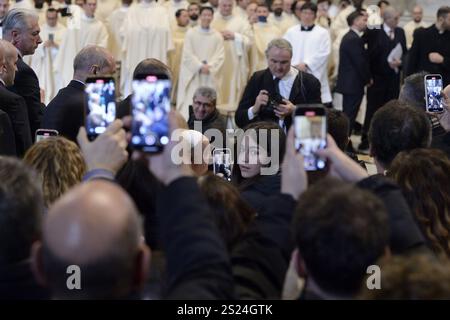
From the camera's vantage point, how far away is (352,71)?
12.2 m

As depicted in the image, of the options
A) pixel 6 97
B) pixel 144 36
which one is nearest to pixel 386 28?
pixel 144 36

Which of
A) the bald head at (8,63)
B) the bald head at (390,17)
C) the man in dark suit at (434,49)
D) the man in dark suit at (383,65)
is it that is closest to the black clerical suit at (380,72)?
the man in dark suit at (383,65)

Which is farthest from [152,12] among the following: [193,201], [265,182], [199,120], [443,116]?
[193,201]

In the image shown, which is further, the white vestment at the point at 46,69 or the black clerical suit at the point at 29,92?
the white vestment at the point at 46,69

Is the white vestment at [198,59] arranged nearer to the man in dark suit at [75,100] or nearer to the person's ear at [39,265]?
the man in dark suit at [75,100]

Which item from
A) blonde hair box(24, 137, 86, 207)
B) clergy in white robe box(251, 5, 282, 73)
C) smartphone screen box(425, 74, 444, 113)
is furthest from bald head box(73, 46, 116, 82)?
clergy in white robe box(251, 5, 282, 73)

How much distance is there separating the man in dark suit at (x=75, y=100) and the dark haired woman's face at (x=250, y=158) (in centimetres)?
136

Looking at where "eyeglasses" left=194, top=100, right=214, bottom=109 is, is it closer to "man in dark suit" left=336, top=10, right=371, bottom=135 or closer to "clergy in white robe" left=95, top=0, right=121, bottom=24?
"man in dark suit" left=336, top=10, right=371, bottom=135

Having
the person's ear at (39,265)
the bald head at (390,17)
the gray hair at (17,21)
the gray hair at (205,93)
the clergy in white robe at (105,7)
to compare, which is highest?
the clergy in white robe at (105,7)

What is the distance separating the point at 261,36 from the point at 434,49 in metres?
3.90

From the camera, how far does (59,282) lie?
2186 millimetres

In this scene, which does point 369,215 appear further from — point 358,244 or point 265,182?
point 265,182

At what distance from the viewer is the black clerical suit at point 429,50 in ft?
37.8

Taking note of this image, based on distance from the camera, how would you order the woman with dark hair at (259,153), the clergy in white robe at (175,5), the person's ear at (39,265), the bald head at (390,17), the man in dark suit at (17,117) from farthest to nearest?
the clergy in white robe at (175,5), the bald head at (390,17), the man in dark suit at (17,117), the woman with dark hair at (259,153), the person's ear at (39,265)
